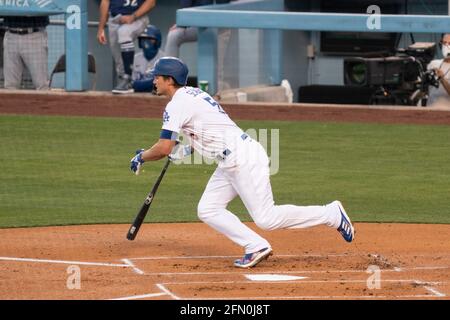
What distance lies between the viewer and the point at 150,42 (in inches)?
711

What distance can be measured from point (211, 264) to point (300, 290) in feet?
3.85

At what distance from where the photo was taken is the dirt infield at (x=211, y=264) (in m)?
7.73

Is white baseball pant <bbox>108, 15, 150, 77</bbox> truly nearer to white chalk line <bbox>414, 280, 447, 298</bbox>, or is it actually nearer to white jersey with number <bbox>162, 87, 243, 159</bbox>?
white jersey with number <bbox>162, 87, 243, 159</bbox>

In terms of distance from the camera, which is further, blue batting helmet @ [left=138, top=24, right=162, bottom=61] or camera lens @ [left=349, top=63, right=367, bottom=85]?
blue batting helmet @ [left=138, top=24, right=162, bottom=61]

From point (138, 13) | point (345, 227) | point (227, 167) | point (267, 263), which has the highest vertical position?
point (138, 13)

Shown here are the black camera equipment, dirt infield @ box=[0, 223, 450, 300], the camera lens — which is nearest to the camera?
dirt infield @ box=[0, 223, 450, 300]

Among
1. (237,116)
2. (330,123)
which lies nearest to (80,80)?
(237,116)

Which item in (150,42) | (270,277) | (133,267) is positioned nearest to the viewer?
(270,277)

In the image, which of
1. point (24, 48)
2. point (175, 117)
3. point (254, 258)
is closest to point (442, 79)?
point (24, 48)

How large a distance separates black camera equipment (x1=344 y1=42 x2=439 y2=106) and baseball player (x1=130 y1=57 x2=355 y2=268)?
906 cm

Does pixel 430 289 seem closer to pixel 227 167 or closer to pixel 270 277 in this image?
pixel 270 277

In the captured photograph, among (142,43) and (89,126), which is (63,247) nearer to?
(89,126)

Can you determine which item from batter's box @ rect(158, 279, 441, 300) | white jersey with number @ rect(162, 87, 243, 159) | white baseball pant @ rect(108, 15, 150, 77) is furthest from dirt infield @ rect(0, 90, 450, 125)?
batter's box @ rect(158, 279, 441, 300)

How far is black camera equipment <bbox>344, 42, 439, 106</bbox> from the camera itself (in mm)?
17438
